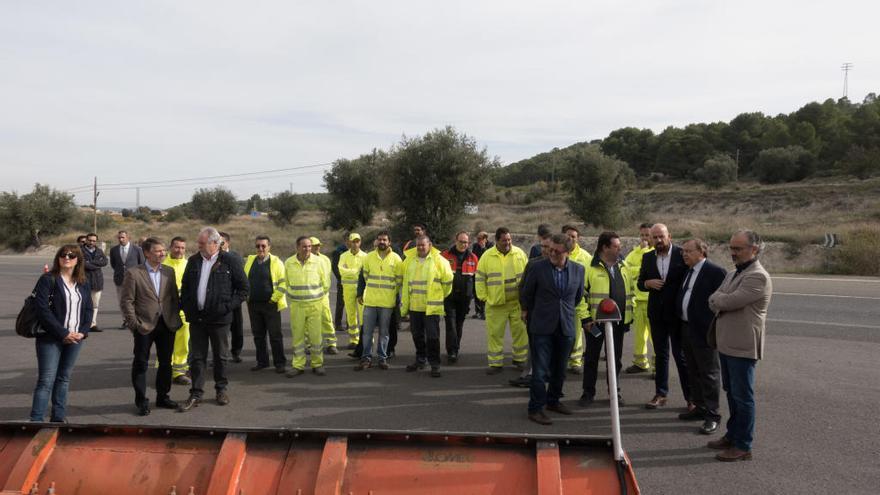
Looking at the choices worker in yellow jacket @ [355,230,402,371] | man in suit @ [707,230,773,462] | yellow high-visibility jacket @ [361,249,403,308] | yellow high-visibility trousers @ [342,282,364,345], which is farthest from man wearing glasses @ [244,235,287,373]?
man in suit @ [707,230,773,462]

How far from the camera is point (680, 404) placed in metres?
6.33

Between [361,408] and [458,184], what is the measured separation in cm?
2449

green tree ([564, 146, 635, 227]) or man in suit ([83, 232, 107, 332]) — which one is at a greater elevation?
green tree ([564, 146, 635, 227])

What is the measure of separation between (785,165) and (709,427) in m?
58.1

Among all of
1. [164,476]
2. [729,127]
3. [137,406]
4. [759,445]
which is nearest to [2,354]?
[137,406]

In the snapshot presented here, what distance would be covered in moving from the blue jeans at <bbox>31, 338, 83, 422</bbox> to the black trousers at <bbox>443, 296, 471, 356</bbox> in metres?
4.54

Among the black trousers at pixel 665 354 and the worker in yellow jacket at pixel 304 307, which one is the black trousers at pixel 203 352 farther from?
the black trousers at pixel 665 354

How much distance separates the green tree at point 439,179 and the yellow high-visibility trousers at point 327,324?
21277 millimetres

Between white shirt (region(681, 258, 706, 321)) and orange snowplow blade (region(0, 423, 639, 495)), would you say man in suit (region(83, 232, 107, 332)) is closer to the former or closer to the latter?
orange snowplow blade (region(0, 423, 639, 495))

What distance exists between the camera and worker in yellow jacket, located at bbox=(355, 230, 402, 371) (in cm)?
791

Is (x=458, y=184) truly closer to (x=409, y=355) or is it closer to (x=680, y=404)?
(x=409, y=355)

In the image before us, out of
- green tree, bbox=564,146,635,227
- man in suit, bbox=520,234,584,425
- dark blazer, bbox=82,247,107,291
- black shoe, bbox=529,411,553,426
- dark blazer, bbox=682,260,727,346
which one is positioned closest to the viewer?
dark blazer, bbox=682,260,727,346

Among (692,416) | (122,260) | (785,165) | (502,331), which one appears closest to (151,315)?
(502,331)

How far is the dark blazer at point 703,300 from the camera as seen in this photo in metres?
5.57
